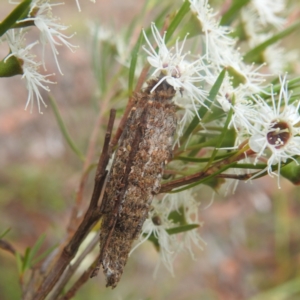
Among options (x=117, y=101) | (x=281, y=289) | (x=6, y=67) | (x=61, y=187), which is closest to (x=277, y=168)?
(x=6, y=67)

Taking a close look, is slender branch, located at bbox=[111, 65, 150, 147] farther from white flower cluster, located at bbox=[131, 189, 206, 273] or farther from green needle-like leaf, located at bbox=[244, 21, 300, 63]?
green needle-like leaf, located at bbox=[244, 21, 300, 63]

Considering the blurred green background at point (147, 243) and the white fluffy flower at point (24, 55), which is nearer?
the white fluffy flower at point (24, 55)

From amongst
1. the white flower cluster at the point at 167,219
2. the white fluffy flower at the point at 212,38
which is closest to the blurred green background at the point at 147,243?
the white flower cluster at the point at 167,219

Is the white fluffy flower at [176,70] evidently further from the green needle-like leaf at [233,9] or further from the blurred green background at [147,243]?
the blurred green background at [147,243]

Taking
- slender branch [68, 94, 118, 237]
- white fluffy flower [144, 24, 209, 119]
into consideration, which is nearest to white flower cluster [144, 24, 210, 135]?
white fluffy flower [144, 24, 209, 119]

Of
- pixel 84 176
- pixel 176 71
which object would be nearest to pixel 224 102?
pixel 176 71

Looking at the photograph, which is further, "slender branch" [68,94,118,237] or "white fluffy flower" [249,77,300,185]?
"slender branch" [68,94,118,237]

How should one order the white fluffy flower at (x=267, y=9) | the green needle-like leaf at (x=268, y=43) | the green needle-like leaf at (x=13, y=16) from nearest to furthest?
the green needle-like leaf at (x=13, y=16), the green needle-like leaf at (x=268, y=43), the white fluffy flower at (x=267, y=9)
